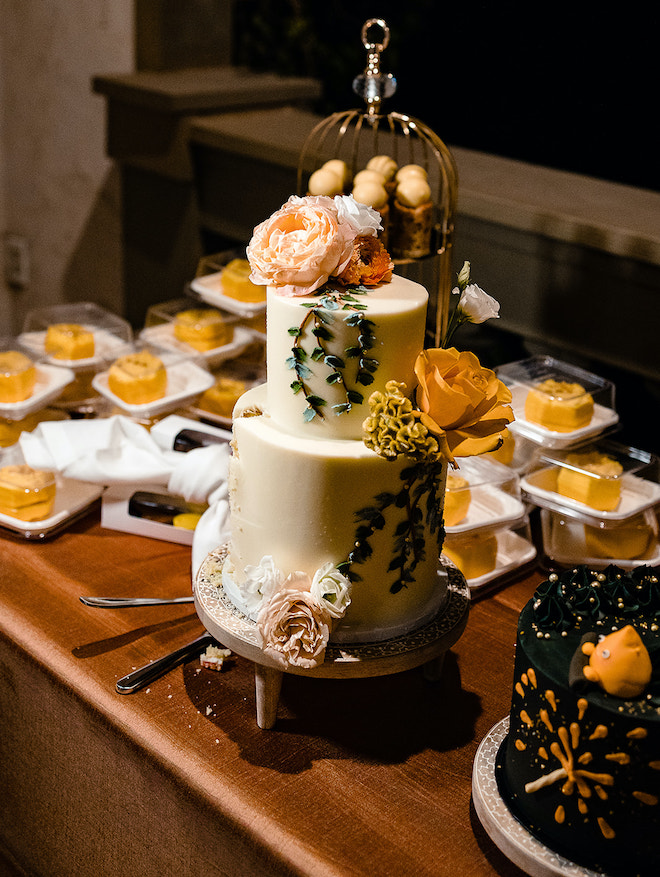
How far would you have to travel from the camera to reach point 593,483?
125 cm

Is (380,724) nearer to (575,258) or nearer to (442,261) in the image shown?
(442,261)

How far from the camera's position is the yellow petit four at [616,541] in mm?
1271

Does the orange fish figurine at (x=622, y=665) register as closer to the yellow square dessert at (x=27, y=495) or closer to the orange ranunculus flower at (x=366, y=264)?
the orange ranunculus flower at (x=366, y=264)

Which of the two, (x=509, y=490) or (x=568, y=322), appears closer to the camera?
(x=509, y=490)

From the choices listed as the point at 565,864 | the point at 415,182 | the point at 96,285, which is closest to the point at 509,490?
the point at 415,182

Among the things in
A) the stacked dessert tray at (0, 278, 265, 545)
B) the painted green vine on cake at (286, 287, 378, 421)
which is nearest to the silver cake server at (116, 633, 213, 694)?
the stacked dessert tray at (0, 278, 265, 545)

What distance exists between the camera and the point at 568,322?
6.17ft

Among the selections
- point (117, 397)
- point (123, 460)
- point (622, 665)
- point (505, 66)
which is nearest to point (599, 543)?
point (622, 665)

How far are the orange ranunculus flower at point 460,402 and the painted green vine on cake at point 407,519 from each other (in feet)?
0.13

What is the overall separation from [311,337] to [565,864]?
19.8 inches

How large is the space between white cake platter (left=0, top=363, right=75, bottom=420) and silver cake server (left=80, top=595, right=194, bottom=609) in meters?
0.42

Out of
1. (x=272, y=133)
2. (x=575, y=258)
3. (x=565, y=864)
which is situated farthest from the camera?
(x=272, y=133)

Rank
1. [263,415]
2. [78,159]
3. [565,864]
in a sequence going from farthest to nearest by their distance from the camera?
[78,159]
[263,415]
[565,864]

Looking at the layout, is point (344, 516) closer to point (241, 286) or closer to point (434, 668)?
point (434, 668)
